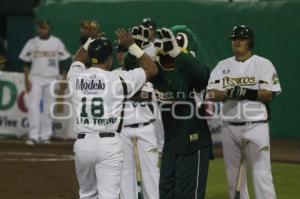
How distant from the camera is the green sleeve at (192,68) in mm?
7992

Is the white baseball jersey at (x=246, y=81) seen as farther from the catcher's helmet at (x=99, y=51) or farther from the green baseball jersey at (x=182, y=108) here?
the catcher's helmet at (x=99, y=51)

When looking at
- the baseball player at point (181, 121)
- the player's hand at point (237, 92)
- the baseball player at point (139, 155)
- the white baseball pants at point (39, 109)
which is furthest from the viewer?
the white baseball pants at point (39, 109)

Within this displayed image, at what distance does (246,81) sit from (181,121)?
1.38 metres

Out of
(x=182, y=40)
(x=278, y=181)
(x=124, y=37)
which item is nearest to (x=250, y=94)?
(x=182, y=40)

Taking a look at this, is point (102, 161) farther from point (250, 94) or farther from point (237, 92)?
point (250, 94)

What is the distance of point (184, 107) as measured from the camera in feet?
27.3

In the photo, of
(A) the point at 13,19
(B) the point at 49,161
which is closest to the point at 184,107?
(B) the point at 49,161

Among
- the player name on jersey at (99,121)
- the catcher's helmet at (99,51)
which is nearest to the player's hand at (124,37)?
the catcher's helmet at (99,51)

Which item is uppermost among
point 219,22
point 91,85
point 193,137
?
point 219,22

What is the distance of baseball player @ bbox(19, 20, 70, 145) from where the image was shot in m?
16.9

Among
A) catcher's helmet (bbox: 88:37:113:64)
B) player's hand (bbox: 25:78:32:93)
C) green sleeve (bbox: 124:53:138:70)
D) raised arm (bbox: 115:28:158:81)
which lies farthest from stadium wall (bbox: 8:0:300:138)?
catcher's helmet (bbox: 88:37:113:64)

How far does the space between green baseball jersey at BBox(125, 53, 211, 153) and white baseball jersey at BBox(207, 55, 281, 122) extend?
1170 mm

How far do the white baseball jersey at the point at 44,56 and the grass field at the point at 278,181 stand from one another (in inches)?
164

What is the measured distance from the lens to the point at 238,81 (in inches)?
372
